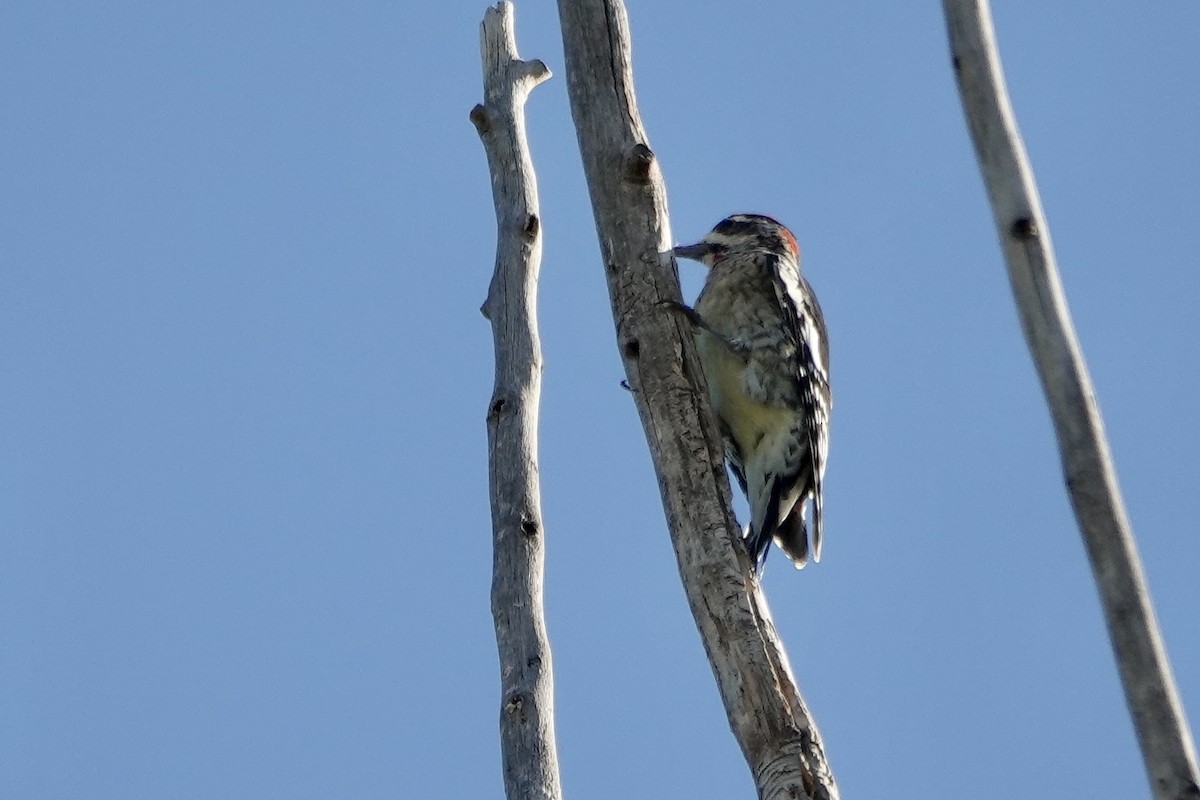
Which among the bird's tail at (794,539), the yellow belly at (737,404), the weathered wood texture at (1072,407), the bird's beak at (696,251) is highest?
the bird's beak at (696,251)

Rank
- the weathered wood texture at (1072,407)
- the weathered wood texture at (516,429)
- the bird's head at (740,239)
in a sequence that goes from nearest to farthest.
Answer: the weathered wood texture at (1072,407) < the weathered wood texture at (516,429) < the bird's head at (740,239)

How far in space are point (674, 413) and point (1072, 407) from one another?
2455 millimetres

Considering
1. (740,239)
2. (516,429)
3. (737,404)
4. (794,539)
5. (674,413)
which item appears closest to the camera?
(516,429)

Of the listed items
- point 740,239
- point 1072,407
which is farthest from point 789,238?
point 1072,407

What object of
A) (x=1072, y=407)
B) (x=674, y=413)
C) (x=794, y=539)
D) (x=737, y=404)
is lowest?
(x=1072, y=407)

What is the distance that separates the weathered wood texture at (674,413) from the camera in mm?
4074

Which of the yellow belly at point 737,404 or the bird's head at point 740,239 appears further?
the bird's head at point 740,239

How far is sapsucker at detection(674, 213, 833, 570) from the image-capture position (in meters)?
6.28

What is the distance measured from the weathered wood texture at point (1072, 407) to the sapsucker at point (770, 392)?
138 inches

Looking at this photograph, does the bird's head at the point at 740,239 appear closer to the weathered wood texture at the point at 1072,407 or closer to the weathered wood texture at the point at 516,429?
the weathered wood texture at the point at 516,429

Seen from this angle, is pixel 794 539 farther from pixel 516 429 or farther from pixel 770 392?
pixel 516 429

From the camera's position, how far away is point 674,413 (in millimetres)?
4828

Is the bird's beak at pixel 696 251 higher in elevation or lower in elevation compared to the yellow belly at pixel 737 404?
higher

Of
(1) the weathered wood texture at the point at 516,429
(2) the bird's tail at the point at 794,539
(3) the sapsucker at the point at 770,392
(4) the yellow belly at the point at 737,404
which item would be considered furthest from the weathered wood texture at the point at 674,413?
(2) the bird's tail at the point at 794,539
